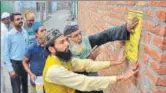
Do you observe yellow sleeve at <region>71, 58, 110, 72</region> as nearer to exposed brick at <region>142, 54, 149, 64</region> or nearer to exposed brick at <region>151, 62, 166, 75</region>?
exposed brick at <region>142, 54, 149, 64</region>

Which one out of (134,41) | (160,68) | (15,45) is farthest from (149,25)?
(15,45)

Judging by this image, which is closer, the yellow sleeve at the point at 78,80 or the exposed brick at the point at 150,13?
the exposed brick at the point at 150,13

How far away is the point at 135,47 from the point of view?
348 cm

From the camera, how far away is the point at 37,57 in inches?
215

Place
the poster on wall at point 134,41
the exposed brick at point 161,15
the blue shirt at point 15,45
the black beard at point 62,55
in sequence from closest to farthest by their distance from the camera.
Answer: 1. the exposed brick at point 161,15
2. the poster on wall at point 134,41
3. the black beard at point 62,55
4. the blue shirt at point 15,45

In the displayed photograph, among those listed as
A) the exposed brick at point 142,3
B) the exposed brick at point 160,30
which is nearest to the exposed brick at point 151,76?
the exposed brick at point 160,30

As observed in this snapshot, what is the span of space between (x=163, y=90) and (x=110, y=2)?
2512 mm

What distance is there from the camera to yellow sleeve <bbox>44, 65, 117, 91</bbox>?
11.1 ft

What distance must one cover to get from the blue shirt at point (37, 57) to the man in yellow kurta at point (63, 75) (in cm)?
158

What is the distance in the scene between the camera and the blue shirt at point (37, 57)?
5.41 metres

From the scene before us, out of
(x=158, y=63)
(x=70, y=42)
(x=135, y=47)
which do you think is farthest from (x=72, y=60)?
(x=158, y=63)

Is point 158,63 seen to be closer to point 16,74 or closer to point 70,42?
point 70,42

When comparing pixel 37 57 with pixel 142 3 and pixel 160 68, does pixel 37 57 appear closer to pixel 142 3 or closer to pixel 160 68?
pixel 142 3

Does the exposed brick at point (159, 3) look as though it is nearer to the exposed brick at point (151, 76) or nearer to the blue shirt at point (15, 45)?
the exposed brick at point (151, 76)
